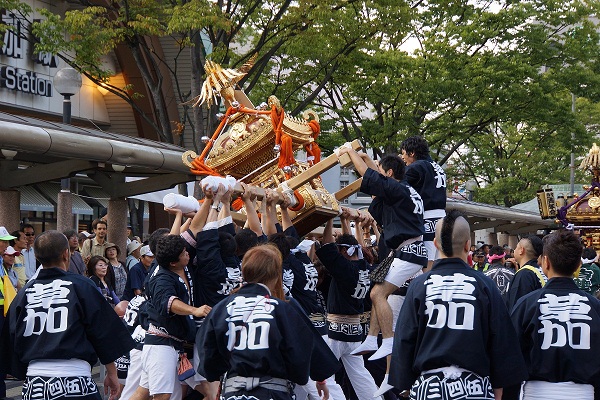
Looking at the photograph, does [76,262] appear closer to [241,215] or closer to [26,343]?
[241,215]

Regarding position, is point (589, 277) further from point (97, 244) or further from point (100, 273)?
point (97, 244)

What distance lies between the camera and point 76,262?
11.2m

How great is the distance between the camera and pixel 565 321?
550 cm

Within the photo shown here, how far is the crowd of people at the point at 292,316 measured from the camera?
516 cm

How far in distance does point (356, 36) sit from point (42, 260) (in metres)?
13.0

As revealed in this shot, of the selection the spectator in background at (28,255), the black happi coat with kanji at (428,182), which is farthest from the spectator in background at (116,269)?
the black happi coat with kanji at (428,182)

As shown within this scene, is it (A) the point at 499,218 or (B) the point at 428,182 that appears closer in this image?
(B) the point at 428,182

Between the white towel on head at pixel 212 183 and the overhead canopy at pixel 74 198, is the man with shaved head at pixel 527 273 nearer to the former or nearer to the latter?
the white towel on head at pixel 212 183

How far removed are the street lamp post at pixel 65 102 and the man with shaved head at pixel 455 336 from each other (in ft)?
28.7

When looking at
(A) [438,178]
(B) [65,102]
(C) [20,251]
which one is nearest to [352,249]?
(A) [438,178]

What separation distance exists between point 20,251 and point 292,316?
258 inches

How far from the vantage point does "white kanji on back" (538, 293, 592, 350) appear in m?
5.48

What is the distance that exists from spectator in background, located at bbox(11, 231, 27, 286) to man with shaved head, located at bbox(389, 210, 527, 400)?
665cm

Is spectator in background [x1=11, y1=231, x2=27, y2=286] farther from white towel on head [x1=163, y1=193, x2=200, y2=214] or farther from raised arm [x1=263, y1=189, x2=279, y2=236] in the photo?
raised arm [x1=263, y1=189, x2=279, y2=236]
